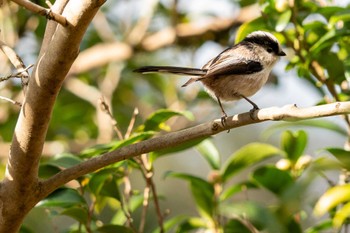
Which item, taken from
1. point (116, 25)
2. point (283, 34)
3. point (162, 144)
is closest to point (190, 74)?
point (283, 34)

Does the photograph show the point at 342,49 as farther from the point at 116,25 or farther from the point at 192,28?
the point at 116,25

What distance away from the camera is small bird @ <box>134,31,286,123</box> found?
3.20m

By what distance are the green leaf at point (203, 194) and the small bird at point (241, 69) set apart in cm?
57

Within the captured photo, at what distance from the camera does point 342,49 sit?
10.3 feet

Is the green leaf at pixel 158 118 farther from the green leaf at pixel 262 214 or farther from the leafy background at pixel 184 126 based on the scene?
the green leaf at pixel 262 214

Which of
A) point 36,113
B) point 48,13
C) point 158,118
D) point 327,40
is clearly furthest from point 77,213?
point 327,40

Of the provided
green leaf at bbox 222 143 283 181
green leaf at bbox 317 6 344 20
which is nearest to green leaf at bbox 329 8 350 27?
green leaf at bbox 317 6 344 20

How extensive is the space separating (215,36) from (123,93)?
0.98m

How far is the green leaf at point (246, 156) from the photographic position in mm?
2850

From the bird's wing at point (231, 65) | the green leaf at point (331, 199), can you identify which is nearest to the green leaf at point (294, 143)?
the bird's wing at point (231, 65)

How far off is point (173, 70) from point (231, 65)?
0.48 metres

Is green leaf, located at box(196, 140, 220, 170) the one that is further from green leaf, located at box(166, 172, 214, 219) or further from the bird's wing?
the bird's wing

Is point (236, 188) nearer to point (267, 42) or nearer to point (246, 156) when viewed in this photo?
point (246, 156)

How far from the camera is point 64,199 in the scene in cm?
253
